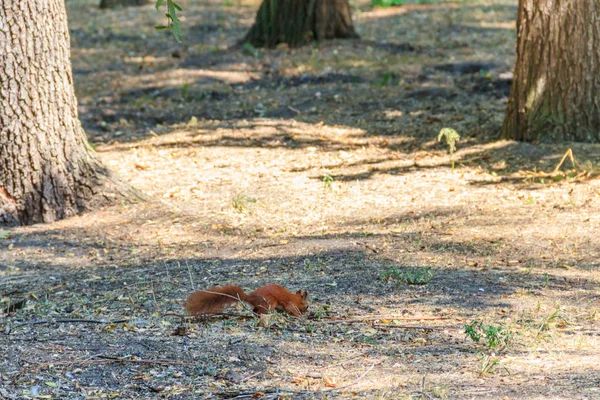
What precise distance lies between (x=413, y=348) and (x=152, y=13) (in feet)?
38.8

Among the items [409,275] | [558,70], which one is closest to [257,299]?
[409,275]

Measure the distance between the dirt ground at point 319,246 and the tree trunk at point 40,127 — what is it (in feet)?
0.55

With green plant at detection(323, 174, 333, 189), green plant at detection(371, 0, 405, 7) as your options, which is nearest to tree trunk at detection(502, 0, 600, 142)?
green plant at detection(323, 174, 333, 189)

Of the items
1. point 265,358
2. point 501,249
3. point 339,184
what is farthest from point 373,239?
point 265,358

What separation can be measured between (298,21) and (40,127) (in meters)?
6.45

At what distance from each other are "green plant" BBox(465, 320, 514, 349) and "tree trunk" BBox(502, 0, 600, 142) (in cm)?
Result: 351

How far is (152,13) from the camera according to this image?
14.0 meters

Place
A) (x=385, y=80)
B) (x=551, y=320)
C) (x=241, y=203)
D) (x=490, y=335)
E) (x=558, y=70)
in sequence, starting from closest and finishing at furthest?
1. (x=490, y=335)
2. (x=551, y=320)
3. (x=241, y=203)
4. (x=558, y=70)
5. (x=385, y=80)

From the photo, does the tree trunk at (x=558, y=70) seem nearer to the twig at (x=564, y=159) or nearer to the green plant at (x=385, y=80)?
the twig at (x=564, y=159)

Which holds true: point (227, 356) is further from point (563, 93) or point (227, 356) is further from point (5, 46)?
point (563, 93)

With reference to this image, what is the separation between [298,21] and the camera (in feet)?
36.6

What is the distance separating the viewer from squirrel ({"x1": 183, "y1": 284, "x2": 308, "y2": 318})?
3496mm

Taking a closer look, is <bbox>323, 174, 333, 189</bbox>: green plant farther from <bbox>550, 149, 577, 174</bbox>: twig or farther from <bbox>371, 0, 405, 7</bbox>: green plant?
<bbox>371, 0, 405, 7</bbox>: green plant

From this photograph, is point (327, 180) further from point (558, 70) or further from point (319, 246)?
point (558, 70)
